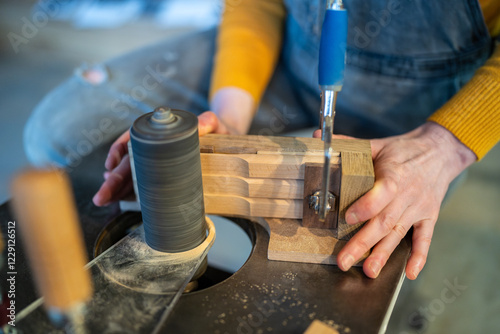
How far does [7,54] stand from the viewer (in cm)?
332

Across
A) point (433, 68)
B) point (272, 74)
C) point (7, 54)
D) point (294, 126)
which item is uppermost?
point (433, 68)

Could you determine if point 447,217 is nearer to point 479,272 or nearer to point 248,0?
point 479,272

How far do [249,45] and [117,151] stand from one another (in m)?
0.58

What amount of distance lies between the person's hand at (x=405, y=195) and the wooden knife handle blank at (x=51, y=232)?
0.41 m

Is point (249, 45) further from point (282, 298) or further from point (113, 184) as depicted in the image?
point (282, 298)

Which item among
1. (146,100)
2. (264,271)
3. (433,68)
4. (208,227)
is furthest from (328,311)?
(146,100)

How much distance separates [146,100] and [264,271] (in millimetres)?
736

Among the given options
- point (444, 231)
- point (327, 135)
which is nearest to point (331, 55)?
point (327, 135)

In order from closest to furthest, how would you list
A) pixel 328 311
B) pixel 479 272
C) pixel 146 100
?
pixel 328 311 < pixel 146 100 < pixel 479 272

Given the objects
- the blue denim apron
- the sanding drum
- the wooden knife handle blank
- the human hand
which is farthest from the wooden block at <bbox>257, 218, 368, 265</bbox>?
the blue denim apron

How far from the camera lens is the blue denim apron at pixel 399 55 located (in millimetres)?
976

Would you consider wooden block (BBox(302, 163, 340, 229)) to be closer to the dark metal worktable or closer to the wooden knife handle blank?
the dark metal worktable

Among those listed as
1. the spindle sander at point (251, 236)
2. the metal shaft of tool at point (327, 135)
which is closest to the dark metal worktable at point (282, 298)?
the spindle sander at point (251, 236)

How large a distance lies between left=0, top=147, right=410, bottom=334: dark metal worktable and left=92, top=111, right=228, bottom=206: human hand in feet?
0.38
